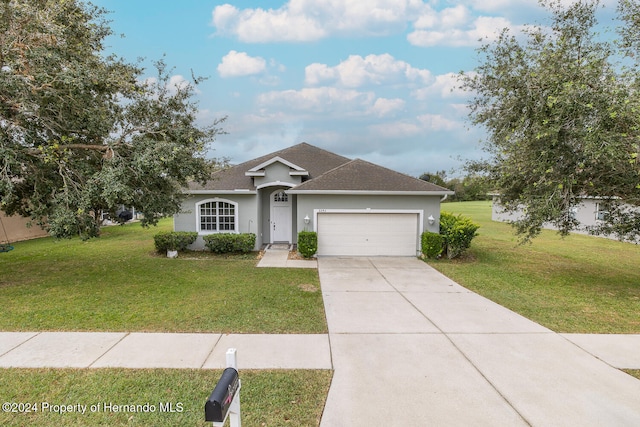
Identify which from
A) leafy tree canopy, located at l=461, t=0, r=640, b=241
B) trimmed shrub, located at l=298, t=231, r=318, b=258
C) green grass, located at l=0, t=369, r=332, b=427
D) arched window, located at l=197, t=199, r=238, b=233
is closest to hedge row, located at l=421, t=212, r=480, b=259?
leafy tree canopy, located at l=461, t=0, r=640, b=241

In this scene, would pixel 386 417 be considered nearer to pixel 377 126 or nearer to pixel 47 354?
pixel 47 354

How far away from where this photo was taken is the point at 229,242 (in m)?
12.8

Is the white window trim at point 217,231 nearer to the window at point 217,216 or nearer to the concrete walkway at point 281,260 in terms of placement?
the window at point 217,216

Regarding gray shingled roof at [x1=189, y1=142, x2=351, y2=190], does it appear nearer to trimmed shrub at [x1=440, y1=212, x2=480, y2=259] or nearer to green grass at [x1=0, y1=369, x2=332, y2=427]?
trimmed shrub at [x1=440, y1=212, x2=480, y2=259]

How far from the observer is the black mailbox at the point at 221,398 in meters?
1.78

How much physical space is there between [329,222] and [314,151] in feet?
22.0

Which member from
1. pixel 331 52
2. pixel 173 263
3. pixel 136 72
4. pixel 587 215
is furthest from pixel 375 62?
pixel 587 215

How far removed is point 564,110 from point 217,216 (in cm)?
1199

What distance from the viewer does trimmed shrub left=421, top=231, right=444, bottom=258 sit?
12250 millimetres

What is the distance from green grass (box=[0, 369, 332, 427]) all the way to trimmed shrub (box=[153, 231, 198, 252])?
347 inches

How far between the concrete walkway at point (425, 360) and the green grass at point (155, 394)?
0.21 meters

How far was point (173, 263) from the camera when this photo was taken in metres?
11.4

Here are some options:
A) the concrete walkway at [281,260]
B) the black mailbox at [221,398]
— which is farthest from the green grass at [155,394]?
the concrete walkway at [281,260]

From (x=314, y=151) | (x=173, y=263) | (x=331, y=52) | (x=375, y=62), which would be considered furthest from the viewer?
(x=314, y=151)
